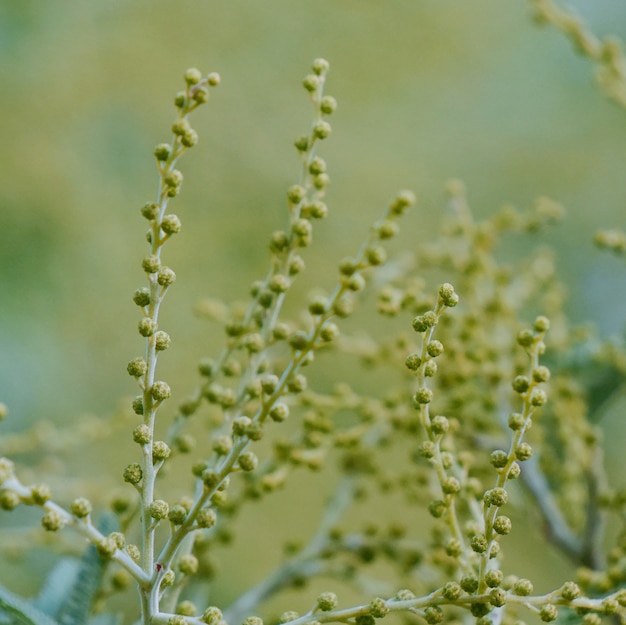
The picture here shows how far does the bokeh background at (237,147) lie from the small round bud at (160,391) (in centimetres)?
109

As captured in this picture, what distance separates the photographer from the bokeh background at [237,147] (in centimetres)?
168

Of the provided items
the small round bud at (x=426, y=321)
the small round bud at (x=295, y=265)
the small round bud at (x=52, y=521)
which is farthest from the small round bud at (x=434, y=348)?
the small round bud at (x=52, y=521)

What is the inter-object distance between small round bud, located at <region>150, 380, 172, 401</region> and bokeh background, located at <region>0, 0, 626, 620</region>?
3.59ft

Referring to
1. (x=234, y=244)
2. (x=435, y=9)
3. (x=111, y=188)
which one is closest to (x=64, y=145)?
(x=111, y=188)

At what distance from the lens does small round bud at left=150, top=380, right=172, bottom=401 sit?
47 centimetres

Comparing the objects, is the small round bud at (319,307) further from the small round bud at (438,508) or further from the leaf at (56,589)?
the leaf at (56,589)

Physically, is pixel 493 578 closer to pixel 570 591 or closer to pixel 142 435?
pixel 570 591

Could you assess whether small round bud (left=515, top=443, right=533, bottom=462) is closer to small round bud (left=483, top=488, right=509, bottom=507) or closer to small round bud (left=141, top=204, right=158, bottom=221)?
small round bud (left=483, top=488, right=509, bottom=507)

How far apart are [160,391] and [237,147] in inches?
62.3

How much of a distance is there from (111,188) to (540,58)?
1.33 metres

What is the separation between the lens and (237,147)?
78.7 inches

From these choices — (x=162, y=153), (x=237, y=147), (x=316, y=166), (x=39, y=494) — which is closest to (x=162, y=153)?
(x=162, y=153)

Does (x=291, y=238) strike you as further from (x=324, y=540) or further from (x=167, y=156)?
(x=324, y=540)

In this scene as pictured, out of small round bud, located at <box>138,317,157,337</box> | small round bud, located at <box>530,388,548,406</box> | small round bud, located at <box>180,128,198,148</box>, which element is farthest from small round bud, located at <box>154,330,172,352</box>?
small round bud, located at <box>530,388,548,406</box>
